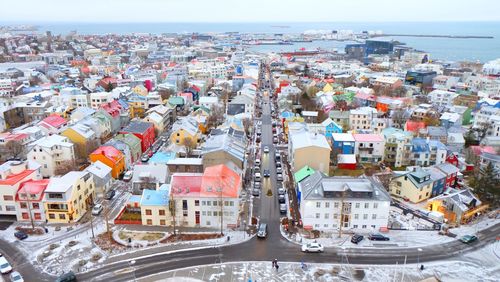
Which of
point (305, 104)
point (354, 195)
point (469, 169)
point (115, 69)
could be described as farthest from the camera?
point (115, 69)

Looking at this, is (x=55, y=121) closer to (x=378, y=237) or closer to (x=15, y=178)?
(x=15, y=178)

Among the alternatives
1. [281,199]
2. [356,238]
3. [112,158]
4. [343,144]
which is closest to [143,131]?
[112,158]

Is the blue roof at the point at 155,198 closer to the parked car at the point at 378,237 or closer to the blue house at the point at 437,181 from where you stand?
the parked car at the point at 378,237

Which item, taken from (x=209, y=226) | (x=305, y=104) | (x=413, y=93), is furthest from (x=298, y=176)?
(x=413, y=93)

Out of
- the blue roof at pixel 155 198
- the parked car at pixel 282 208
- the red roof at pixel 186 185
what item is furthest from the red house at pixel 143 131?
the parked car at pixel 282 208

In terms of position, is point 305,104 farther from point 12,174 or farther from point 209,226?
point 12,174
